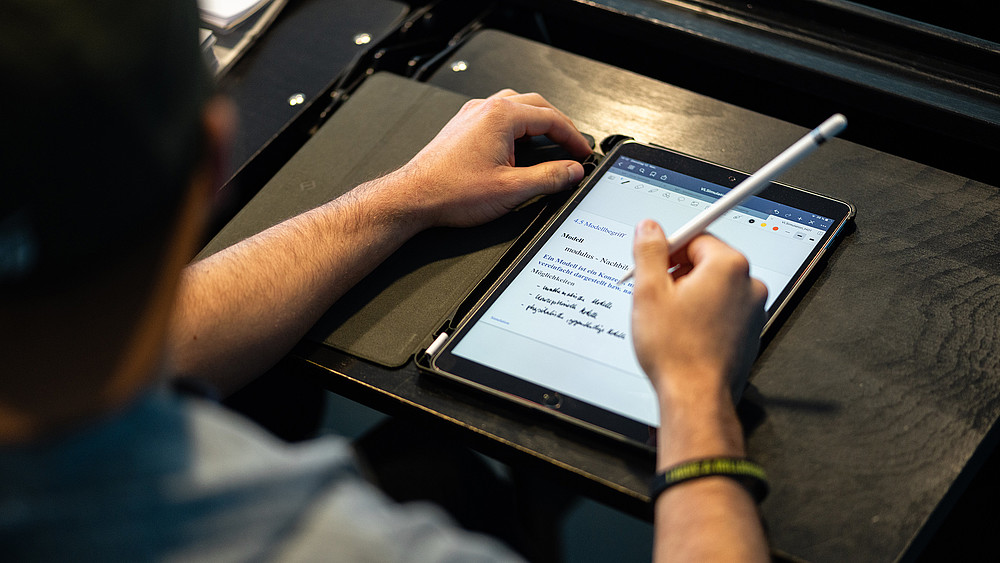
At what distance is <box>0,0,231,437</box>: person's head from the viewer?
13.1 inches

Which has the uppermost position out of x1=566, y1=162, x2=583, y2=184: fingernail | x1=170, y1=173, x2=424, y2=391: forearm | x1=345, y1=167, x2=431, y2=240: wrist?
x1=566, y1=162, x2=583, y2=184: fingernail

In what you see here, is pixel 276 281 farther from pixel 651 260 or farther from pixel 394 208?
pixel 651 260

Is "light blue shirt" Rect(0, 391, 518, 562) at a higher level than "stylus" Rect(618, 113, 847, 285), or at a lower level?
lower

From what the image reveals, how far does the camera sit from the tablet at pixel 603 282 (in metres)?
0.68

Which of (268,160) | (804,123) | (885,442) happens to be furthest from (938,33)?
(268,160)

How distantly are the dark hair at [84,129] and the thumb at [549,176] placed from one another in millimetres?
465

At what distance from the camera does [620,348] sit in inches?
27.7

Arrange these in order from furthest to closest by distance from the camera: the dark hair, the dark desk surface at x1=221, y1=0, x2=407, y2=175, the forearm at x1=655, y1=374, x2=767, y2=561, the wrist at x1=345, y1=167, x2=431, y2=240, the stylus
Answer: the dark desk surface at x1=221, y1=0, x2=407, y2=175, the wrist at x1=345, y1=167, x2=431, y2=240, the stylus, the forearm at x1=655, y1=374, x2=767, y2=561, the dark hair

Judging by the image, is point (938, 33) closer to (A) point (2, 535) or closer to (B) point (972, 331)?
(B) point (972, 331)

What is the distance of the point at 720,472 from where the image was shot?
0.58m

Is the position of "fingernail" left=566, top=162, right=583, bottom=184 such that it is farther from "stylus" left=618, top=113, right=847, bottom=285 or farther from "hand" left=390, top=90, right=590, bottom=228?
"stylus" left=618, top=113, right=847, bottom=285

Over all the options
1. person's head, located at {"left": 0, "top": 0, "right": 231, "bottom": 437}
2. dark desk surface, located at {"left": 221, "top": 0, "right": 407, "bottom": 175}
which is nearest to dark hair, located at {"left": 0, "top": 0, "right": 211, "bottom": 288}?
person's head, located at {"left": 0, "top": 0, "right": 231, "bottom": 437}

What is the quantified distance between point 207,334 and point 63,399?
0.36m

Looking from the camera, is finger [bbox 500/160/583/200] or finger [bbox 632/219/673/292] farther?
finger [bbox 500/160/583/200]
